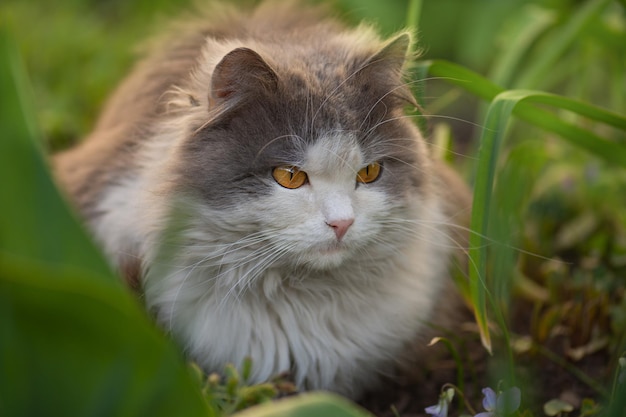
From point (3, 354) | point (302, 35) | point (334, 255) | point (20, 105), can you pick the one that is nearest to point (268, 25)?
point (302, 35)

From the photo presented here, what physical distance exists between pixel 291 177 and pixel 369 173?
19cm

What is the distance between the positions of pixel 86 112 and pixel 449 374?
1.83m

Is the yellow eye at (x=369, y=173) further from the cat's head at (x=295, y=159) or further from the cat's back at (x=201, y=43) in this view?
the cat's back at (x=201, y=43)

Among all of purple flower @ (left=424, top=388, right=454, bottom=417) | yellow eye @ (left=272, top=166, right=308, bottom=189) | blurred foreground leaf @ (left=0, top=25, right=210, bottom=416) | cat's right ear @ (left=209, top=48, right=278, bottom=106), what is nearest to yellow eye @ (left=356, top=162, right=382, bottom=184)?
yellow eye @ (left=272, top=166, right=308, bottom=189)

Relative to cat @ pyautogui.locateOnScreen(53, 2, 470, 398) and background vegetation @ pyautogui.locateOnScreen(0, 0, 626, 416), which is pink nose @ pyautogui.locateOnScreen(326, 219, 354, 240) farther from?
background vegetation @ pyautogui.locateOnScreen(0, 0, 626, 416)

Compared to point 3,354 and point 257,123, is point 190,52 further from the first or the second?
point 3,354

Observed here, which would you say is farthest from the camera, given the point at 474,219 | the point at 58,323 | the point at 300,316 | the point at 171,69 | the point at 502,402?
the point at 171,69

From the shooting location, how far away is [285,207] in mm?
1429

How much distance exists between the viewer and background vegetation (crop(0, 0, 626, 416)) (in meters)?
0.89

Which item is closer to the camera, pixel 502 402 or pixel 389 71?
pixel 502 402

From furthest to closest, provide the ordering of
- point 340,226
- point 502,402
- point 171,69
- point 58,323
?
point 171,69
point 340,226
point 502,402
point 58,323

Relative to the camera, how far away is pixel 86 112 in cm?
297

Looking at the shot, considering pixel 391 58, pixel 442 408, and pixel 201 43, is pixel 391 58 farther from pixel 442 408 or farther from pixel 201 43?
pixel 442 408

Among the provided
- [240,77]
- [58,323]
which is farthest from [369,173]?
[58,323]
